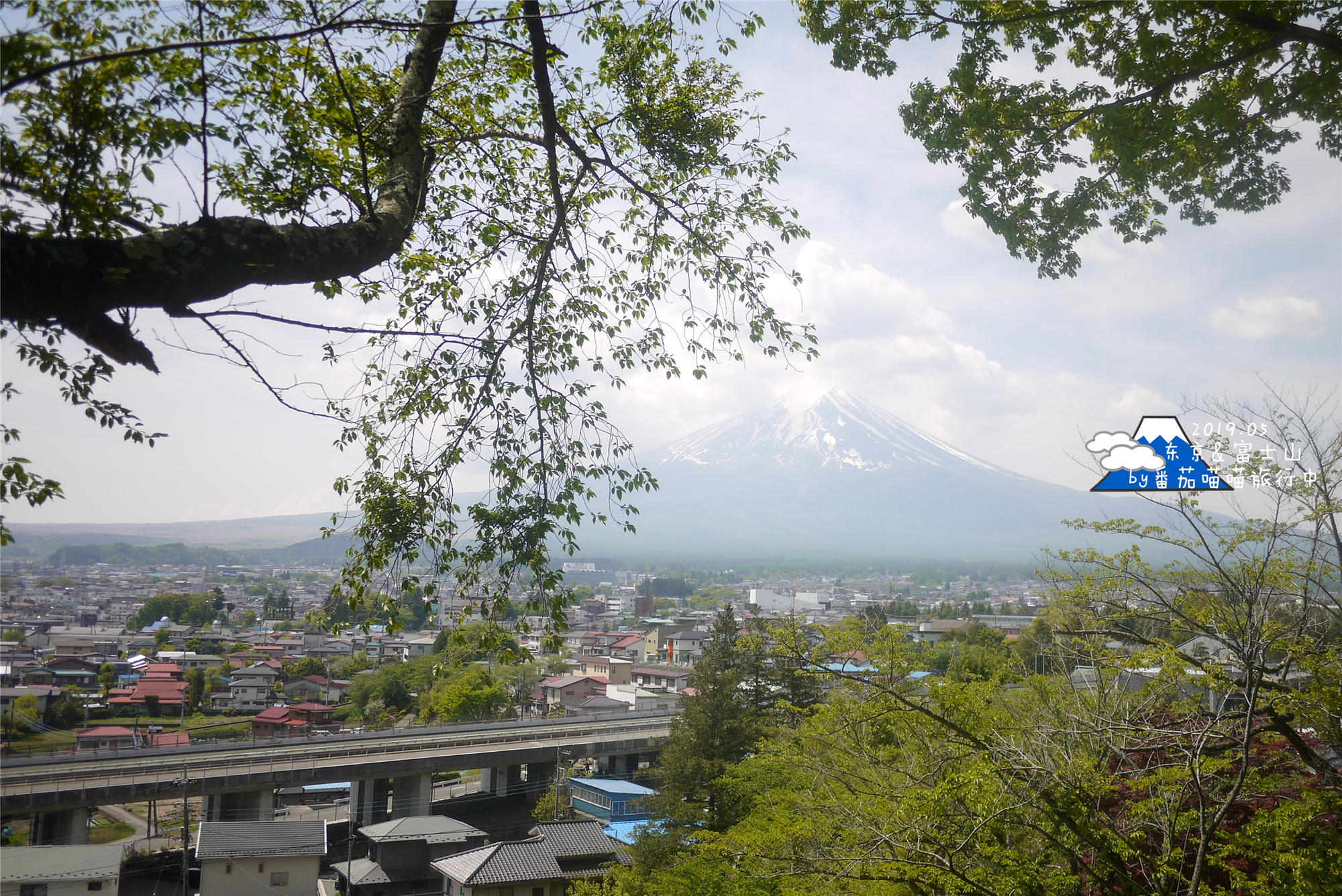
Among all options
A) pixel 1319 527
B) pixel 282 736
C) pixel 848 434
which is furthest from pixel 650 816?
pixel 848 434

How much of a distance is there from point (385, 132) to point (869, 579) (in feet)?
302

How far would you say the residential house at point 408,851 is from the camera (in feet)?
50.9

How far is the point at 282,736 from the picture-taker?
23.6 m

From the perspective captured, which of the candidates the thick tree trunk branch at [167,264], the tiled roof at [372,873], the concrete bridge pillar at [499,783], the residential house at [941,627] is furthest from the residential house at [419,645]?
the thick tree trunk branch at [167,264]

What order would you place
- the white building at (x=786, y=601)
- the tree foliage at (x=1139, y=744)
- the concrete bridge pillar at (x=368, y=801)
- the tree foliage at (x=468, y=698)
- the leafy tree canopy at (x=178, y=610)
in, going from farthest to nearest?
the white building at (x=786, y=601)
the leafy tree canopy at (x=178, y=610)
the tree foliage at (x=468, y=698)
the concrete bridge pillar at (x=368, y=801)
the tree foliage at (x=1139, y=744)

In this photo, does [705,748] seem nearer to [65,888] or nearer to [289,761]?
[289,761]

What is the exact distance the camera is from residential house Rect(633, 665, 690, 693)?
35531mm

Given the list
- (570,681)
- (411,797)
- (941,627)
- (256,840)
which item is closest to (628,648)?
(570,681)

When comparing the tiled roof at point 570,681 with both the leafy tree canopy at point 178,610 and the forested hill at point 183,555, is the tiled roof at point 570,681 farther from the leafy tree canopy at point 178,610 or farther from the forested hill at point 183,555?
the leafy tree canopy at point 178,610

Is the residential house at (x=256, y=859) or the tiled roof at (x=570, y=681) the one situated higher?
the residential house at (x=256, y=859)

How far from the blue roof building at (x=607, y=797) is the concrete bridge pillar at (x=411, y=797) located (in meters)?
3.71

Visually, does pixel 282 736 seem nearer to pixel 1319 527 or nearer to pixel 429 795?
pixel 429 795

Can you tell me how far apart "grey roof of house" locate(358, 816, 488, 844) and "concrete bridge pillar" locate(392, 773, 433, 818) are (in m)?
1.13

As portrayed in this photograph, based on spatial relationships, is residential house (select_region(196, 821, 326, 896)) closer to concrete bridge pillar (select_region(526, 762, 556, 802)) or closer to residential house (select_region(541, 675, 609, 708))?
concrete bridge pillar (select_region(526, 762, 556, 802))
